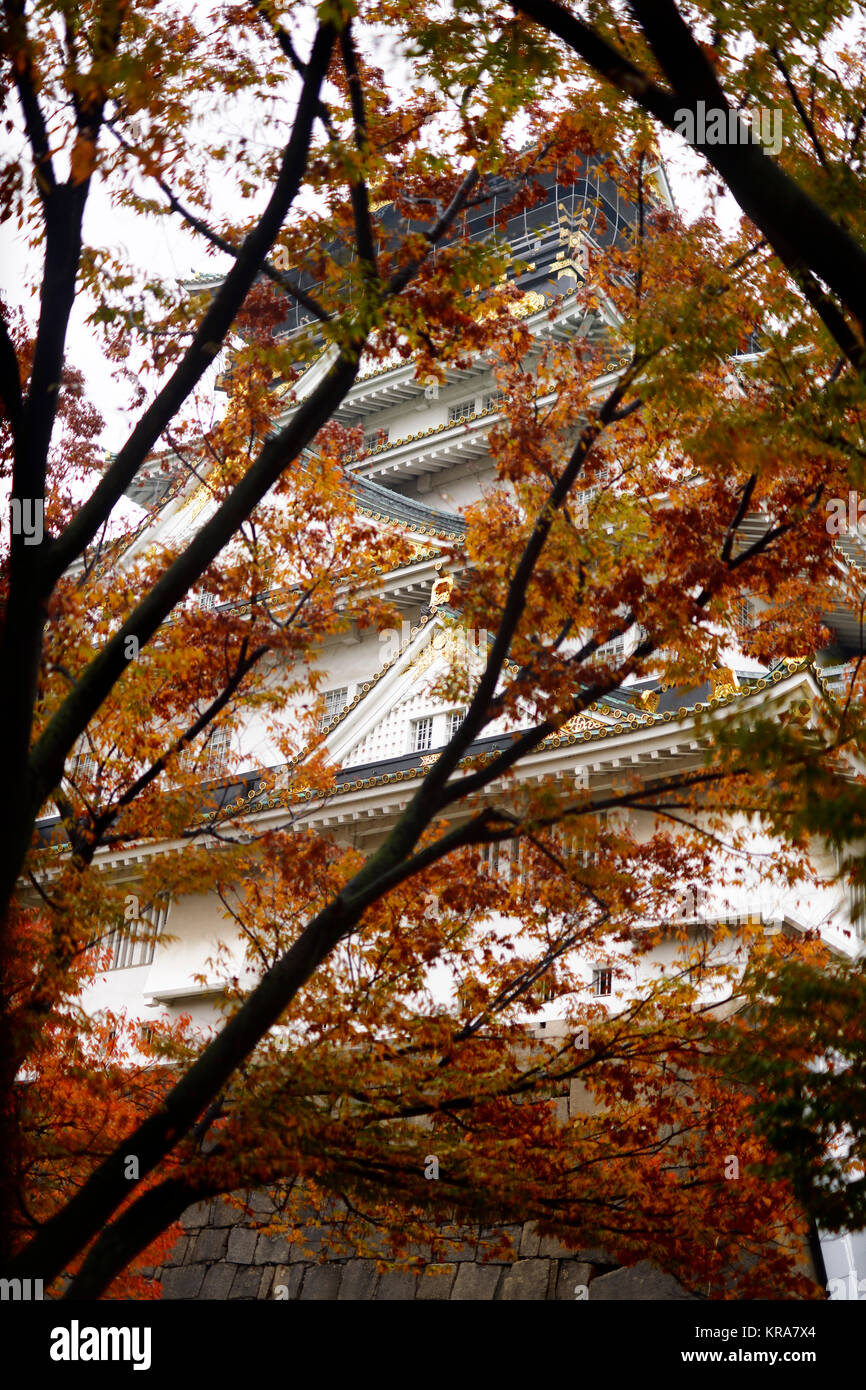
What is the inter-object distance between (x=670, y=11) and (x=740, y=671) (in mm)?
12137

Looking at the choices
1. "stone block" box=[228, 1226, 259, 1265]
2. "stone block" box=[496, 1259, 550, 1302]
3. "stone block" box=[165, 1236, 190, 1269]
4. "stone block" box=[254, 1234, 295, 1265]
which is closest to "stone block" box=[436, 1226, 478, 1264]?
"stone block" box=[496, 1259, 550, 1302]

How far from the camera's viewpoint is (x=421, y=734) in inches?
696

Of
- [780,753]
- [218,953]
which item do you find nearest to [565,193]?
[218,953]

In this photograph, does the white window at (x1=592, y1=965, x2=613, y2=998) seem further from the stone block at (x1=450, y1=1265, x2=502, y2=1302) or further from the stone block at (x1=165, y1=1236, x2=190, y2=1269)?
the stone block at (x1=165, y1=1236, x2=190, y2=1269)

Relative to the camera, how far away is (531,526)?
34.6 ft

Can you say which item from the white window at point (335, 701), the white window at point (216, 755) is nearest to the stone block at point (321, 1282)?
the white window at point (216, 755)

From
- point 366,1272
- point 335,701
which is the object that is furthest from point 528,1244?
point 335,701

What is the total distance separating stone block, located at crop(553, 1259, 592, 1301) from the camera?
13641mm

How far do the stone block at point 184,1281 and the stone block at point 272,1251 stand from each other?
100 centimetres

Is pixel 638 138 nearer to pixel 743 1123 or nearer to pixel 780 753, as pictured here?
pixel 780 753

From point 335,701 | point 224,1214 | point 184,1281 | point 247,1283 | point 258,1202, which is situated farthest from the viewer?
point 335,701

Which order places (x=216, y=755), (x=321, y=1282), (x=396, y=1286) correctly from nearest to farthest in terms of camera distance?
(x=396, y=1286), (x=321, y=1282), (x=216, y=755)

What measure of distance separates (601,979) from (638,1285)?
136 inches

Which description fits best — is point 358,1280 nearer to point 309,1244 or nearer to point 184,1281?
point 309,1244
